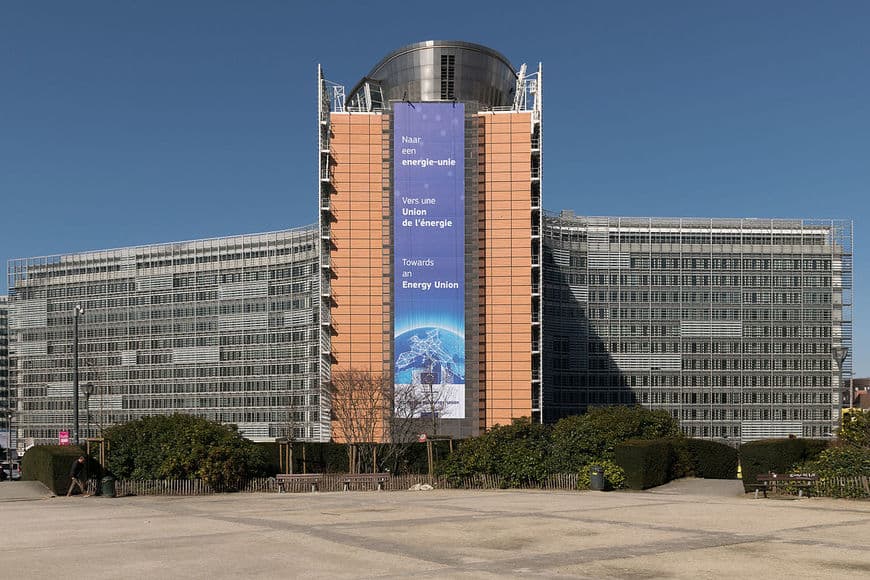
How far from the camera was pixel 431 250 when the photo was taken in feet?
304

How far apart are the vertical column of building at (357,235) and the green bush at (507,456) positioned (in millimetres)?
50537

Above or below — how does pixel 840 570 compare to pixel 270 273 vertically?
below

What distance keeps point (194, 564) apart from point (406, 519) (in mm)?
9411

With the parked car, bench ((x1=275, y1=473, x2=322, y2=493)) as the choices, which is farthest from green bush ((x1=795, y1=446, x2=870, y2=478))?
the parked car

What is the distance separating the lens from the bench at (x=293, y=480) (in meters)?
41.6

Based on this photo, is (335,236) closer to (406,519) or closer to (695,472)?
(695,472)

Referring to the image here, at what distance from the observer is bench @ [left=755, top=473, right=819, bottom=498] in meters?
35.3

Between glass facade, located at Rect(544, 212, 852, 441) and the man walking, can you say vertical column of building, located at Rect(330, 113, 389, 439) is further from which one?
the man walking

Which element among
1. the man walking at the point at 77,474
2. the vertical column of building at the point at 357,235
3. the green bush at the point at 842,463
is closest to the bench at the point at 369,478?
the man walking at the point at 77,474

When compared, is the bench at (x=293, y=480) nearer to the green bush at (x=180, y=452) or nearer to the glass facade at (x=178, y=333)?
the green bush at (x=180, y=452)

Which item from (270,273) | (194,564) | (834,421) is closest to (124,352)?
(270,273)

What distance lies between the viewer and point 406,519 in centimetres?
2753

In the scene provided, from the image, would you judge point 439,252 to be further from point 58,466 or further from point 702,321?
point 702,321

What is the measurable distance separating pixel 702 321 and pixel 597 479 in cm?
10228
